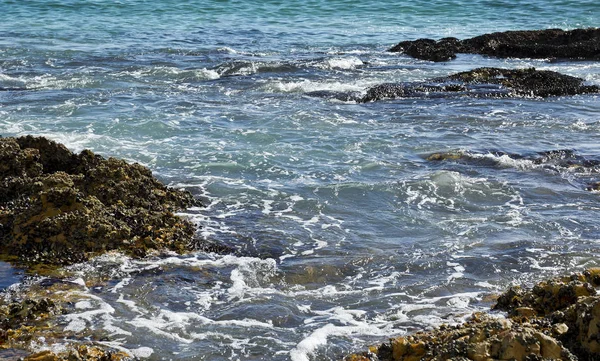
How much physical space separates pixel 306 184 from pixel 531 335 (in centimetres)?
582

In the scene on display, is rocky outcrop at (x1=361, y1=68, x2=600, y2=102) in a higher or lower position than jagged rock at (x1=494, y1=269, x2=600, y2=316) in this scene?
lower

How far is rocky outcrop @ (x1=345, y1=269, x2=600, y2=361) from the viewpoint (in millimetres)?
4434

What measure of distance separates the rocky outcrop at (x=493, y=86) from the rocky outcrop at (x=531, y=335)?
9.94 metres

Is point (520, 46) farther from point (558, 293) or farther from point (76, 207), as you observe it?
point (558, 293)

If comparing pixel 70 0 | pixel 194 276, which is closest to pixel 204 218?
pixel 194 276

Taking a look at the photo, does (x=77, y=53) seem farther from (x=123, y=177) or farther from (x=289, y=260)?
(x=289, y=260)

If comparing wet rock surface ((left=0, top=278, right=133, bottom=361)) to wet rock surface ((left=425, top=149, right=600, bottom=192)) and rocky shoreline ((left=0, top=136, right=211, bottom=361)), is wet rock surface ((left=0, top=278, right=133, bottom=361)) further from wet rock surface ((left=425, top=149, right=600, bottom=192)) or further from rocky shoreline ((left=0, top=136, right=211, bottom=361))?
wet rock surface ((left=425, top=149, right=600, bottom=192))

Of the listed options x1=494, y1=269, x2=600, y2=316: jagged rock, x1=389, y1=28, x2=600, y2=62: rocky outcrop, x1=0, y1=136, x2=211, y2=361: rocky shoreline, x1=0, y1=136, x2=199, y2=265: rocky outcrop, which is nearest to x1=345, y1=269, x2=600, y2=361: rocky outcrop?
x1=494, y1=269, x2=600, y2=316: jagged rock

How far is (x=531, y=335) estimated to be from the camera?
4.46 metres

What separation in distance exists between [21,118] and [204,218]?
251 inches

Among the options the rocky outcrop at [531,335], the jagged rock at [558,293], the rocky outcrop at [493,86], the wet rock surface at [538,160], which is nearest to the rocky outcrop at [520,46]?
the rocky outcrop at [493,86]

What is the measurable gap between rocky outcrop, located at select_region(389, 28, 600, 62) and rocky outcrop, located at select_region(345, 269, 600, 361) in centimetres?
1509

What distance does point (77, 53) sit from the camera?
66.5 ft

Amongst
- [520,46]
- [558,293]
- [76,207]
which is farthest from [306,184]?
[520,46]
